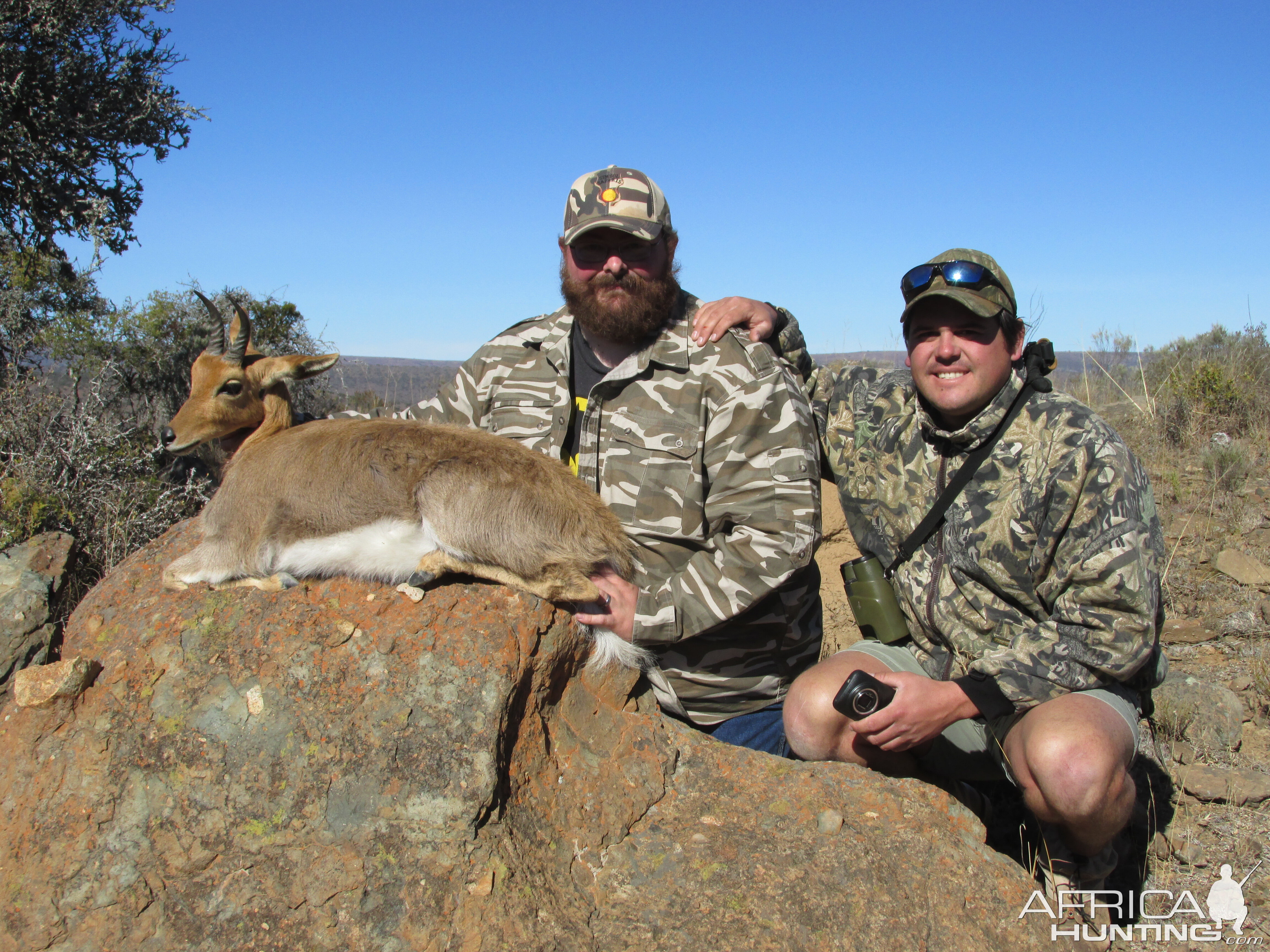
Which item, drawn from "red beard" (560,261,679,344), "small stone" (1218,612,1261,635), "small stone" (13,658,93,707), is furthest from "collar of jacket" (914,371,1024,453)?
"small stone" (1218,612,1261,635)

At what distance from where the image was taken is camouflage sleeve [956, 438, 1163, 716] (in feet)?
13.0

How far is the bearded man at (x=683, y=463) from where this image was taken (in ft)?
14.1

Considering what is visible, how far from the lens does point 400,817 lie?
3.24m

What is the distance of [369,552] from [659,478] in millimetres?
1534

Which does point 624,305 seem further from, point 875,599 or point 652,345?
point 875,599

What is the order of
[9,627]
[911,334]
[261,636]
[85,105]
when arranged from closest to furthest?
1. [261,636]
2. [911,334]
3. [9,627]
4. [85,105]

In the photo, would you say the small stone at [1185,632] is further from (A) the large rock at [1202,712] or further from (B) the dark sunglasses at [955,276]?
(B) the dark sunglasses at [955,276]

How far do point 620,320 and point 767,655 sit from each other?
1976 millimetres

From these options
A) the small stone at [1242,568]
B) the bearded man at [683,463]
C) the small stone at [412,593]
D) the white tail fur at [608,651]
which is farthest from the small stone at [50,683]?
the small stone at [1242,568]

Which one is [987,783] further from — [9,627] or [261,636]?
[9,627]

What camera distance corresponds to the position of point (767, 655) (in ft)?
15.6

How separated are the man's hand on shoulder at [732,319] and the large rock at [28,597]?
5190mm

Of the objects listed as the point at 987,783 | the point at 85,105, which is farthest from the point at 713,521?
the point at 85,105

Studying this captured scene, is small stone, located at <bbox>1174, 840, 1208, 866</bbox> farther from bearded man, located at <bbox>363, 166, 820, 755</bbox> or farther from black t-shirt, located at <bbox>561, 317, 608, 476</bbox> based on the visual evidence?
black t-shirt, located at <bbox>561, 317, 608, 476</bbox>
